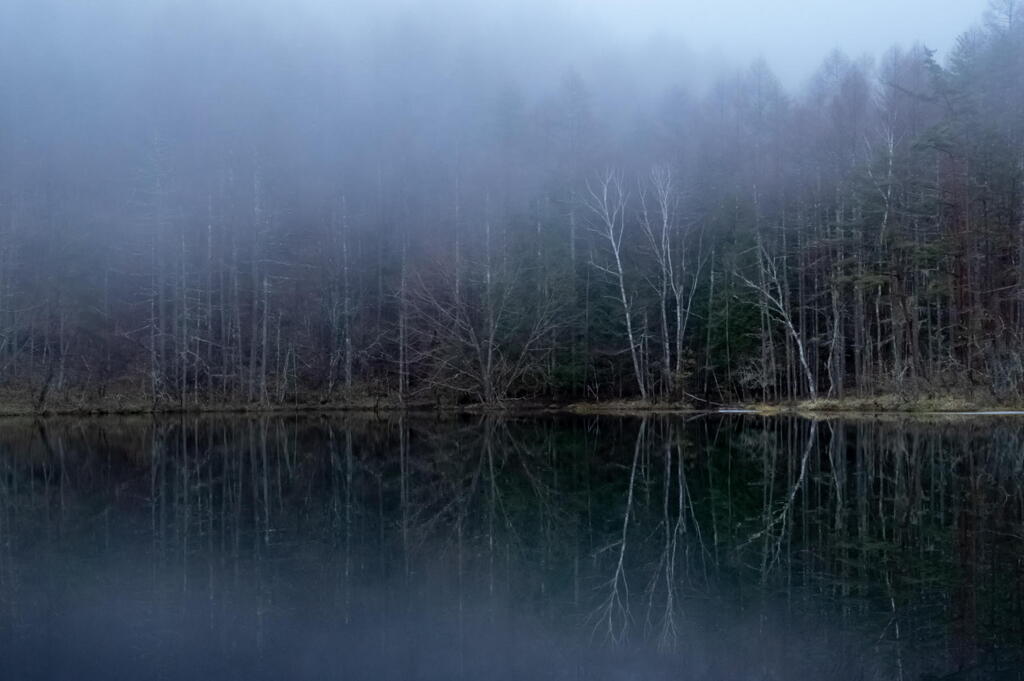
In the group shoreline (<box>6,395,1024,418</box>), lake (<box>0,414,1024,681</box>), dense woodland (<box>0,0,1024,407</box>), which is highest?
dense woodland (<box>0,0,1024,407</box>)

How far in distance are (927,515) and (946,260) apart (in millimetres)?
26655

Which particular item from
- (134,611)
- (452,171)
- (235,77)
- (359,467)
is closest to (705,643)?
(134,611)

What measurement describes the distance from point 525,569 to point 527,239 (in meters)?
35.6

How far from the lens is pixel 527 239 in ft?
144

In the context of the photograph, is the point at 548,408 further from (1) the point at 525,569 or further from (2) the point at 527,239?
(1) the point at 525,569

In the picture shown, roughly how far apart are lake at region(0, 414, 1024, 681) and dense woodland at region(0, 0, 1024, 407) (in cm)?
1974

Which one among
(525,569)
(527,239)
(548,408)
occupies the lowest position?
(525,569)

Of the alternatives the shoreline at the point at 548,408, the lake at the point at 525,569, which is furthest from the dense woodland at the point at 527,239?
the lake at the point at 525,569

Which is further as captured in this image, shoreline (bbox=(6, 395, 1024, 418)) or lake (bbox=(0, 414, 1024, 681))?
shoreline (bbox=(6, 395, 1024, 418))

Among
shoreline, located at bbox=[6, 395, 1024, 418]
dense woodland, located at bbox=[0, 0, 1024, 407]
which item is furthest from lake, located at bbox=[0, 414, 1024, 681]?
dense woodland, located at bbox=[0, 0, 1024, 407]

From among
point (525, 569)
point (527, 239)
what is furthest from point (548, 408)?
point (525, 569)

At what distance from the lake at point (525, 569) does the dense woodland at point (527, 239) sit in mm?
19738

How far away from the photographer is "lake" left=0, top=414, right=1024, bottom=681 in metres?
6.29

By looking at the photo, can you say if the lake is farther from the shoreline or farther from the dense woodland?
the dense woodland
